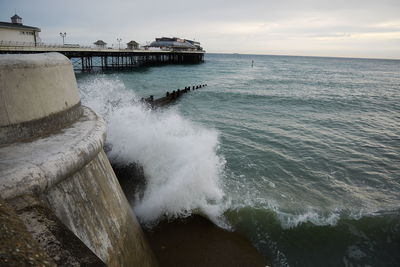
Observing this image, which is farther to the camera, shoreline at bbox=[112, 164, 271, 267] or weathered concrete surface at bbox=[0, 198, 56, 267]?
shoreline at bbox=[112, 164, 271, 267]

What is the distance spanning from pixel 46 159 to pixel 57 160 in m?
0.09

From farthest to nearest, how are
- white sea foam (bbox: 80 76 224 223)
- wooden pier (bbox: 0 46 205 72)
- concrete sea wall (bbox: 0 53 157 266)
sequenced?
1. wooden pier (bbox: 0 46 205 72)
2. white sea foam (bbox: 80 76 224 223)
3. concrete sea wall (bbox: 0 53 157 266)

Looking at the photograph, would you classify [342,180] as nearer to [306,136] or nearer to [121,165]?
[306,136]

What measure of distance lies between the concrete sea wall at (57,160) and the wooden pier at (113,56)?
24024 millimetres

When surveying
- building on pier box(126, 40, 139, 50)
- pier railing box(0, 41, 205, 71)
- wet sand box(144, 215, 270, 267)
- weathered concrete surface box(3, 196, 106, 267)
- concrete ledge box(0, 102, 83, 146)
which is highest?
building on pier box(126, 40, 139, 50)

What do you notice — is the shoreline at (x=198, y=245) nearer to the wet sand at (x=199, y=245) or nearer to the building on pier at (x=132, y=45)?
the wet sand at (x=199, y=245)

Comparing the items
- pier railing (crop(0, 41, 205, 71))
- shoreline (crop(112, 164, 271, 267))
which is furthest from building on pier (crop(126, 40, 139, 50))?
shoreline (crop(112, 164, 271, 267))

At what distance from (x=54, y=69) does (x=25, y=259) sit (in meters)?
2.24

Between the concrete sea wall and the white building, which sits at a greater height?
the white building

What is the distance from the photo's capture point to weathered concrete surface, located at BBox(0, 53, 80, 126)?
2512 millimetres

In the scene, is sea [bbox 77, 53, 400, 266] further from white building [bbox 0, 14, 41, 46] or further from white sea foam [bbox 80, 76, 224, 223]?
white building [bbox 0, 14, 41, 46]

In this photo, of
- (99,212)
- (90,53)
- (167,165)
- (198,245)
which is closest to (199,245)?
(198,245)

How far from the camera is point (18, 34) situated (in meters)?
27.0

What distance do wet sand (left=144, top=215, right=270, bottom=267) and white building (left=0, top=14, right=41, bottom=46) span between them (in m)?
25.7
